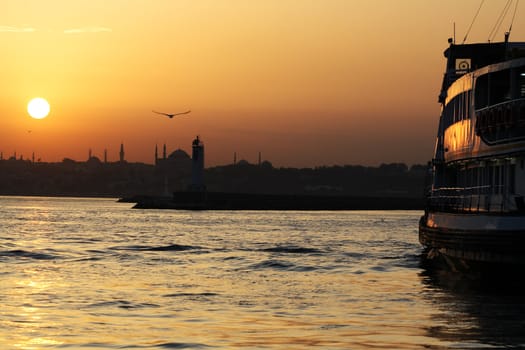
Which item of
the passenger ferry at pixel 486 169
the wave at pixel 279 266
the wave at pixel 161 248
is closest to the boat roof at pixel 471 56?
the passenger ferry at pixel 486 169

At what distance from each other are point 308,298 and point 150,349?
37.2ft

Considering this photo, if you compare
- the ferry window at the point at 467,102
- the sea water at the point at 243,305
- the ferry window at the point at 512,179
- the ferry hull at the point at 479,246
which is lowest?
the sea water at the point at 243,305

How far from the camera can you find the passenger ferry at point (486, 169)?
30.7 metres

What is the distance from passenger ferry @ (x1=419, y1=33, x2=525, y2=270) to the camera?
101 feet

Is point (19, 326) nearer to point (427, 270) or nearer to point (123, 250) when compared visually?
point (427, 270)

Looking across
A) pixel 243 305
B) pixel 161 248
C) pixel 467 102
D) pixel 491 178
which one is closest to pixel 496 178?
pixel 491 178

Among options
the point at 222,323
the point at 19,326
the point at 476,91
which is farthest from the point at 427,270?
the point at 19,326

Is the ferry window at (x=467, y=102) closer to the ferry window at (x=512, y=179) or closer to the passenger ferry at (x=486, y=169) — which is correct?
the passenger ferry at (x=486, y=169)

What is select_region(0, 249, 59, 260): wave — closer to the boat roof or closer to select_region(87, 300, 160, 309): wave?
the boat roof

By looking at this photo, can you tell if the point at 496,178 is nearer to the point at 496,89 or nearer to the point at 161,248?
the point at 496,89

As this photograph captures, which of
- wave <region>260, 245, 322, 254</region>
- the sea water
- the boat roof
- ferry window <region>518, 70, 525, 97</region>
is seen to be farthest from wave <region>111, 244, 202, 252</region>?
ferry window <region>518, 70, 525, 97</region>

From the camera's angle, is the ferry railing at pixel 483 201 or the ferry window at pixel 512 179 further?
the ferry window at pixel 512 179

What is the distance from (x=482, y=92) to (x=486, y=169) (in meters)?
2.81

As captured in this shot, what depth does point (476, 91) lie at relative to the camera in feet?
117
